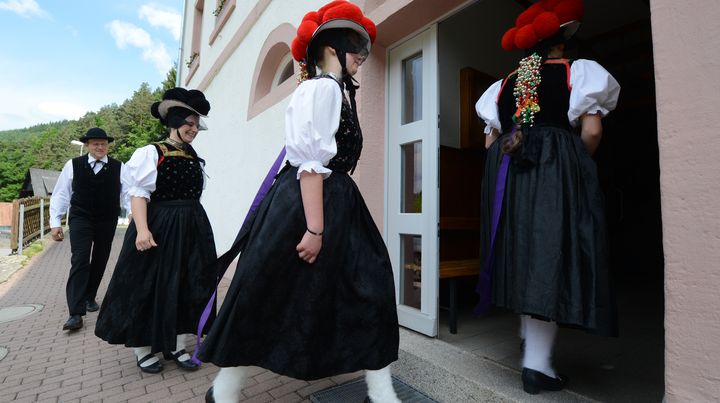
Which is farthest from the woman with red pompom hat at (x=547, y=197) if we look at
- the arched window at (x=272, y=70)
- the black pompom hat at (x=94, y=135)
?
the black pompom hat at (x=94, y=135)

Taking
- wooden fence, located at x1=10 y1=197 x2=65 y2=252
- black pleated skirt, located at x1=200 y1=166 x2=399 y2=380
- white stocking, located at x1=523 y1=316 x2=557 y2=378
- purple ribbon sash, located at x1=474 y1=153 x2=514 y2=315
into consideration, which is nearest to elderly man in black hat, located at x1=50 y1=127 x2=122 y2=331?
black pleated skirt, located at x1=200 y1=166 x2=399 y2=380

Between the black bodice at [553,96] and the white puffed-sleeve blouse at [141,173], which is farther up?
the black bodice at [553,96]

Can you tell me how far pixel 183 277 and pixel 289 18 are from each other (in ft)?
11.3

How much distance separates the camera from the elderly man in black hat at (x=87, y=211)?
3773 mm

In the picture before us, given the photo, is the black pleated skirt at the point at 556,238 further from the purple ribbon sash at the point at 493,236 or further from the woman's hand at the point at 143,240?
the woman's hand at the point at 143,240

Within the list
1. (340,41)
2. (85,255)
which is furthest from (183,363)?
(340,41)

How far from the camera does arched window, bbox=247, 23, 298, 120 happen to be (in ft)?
15.9

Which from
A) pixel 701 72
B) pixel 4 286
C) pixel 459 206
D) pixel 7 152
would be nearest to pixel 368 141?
pixel 459 206

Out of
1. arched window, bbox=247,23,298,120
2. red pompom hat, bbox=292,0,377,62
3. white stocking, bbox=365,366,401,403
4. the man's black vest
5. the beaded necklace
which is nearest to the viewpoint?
white stocking, bbox=365,366,401,403

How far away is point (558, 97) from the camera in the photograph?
2.04m

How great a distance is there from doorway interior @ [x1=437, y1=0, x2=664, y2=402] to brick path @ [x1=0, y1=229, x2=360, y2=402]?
1.41m

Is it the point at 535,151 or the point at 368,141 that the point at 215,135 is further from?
the point at 535,151

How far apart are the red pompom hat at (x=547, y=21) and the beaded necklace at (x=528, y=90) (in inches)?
4.1

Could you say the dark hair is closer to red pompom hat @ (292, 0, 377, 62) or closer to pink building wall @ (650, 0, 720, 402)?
red pompom hat @ (292, 0, 377, 62)
